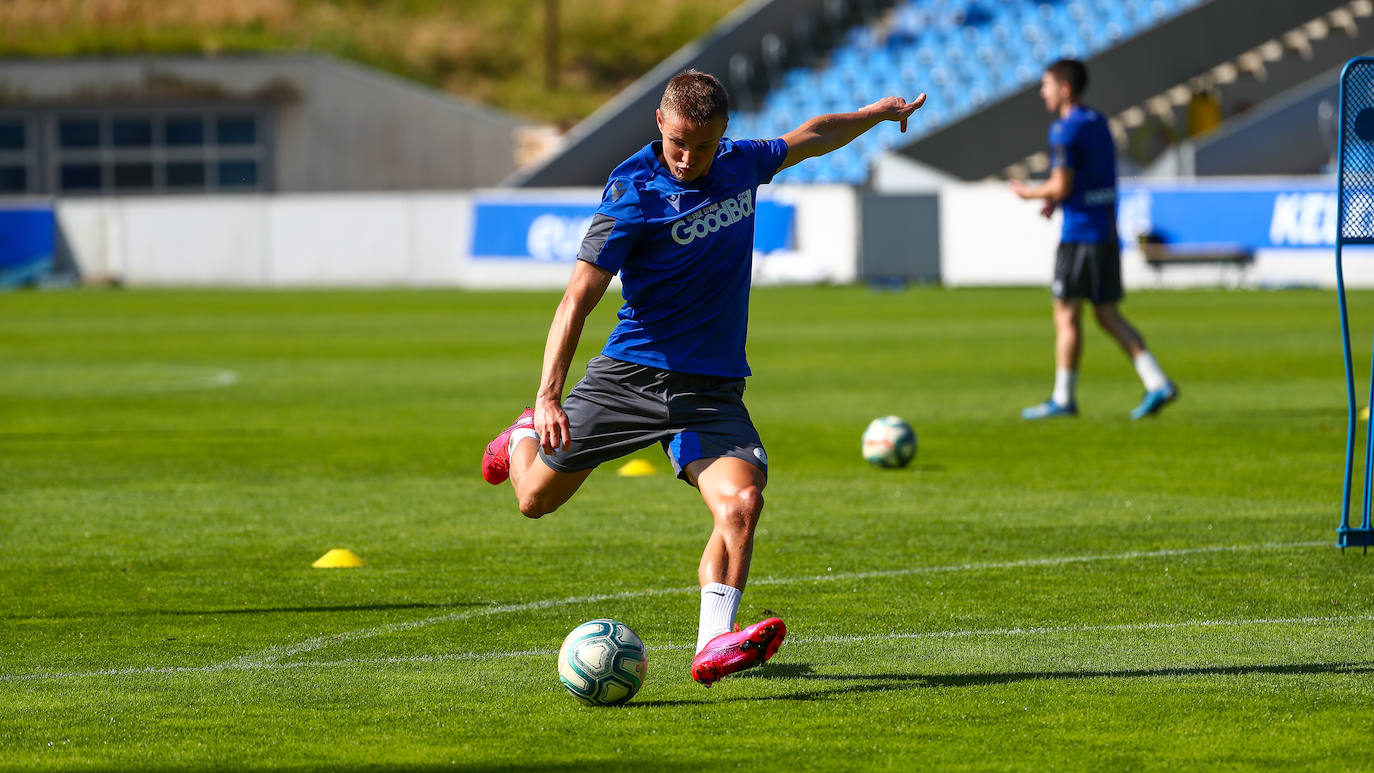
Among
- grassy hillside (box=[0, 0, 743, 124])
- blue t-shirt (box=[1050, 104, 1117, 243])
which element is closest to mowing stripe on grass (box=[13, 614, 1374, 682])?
blue t-shirt (box=[1050, 104, 1117, 243])

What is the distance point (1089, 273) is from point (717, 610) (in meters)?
7.66

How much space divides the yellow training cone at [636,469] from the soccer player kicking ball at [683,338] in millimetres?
4588

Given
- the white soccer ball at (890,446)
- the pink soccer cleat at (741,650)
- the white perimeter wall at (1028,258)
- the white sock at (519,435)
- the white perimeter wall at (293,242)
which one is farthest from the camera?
the white perimeter wall at (293,242)

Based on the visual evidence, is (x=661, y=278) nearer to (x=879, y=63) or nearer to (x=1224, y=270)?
(x=1224, y=270)

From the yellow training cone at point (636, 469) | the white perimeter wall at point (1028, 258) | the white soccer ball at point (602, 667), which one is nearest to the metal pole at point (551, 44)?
the white perimeter wall at point (1028, 258)

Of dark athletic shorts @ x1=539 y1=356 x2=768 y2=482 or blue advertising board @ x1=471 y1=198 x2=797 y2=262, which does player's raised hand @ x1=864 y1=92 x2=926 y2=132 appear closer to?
dark athletic shorts @ x1=539 y1=356 x2=768 y2=482

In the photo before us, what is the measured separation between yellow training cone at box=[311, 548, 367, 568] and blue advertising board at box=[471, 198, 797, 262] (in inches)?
969

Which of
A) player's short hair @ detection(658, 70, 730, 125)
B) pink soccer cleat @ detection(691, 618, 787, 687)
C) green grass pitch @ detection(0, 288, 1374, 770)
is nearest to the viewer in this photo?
green grass pitch @ detection(0, 288, 1374, 770)

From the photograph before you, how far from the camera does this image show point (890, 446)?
10.8 m

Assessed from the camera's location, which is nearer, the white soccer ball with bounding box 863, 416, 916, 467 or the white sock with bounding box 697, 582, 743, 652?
the white sock with bounding box 697, 582, 743, 652

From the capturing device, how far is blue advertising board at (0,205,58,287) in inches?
1507

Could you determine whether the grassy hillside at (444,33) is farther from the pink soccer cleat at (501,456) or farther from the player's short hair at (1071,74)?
the pink soccer cleat at (501,456)

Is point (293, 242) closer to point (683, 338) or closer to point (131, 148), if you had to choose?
point (131, 148)

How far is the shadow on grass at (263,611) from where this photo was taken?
6867mm
